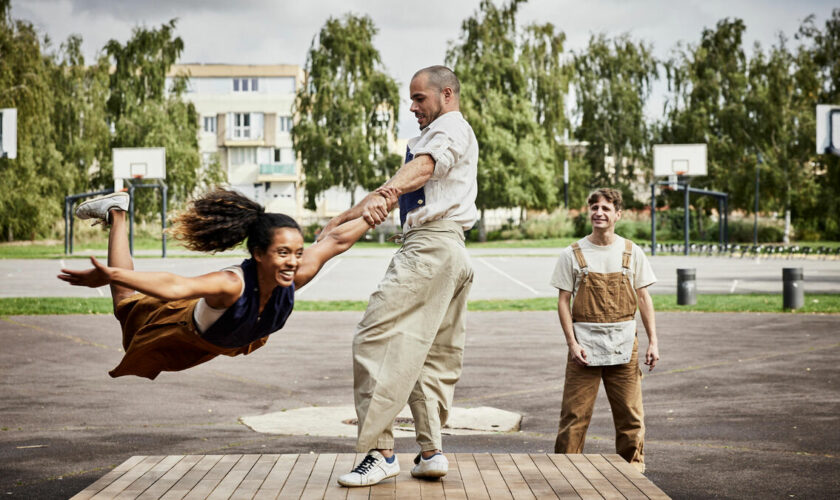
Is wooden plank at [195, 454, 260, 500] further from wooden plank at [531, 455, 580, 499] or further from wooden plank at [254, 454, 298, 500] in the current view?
wooden plank at [531, 455, 580, 499]

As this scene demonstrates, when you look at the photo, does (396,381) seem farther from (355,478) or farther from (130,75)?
(130,75)

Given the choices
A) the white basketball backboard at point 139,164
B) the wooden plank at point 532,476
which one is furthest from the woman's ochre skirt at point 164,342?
the white basketball backboard at point 139,164

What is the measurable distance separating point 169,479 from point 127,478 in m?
0.22

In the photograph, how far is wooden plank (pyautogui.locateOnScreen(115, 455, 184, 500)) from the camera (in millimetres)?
4914

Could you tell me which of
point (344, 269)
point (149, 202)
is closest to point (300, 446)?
point (344, 269)

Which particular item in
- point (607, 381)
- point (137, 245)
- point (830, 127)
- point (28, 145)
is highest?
point (28, 145)

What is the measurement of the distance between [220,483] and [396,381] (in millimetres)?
1139

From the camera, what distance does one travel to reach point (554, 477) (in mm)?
5277

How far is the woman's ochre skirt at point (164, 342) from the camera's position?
4.73m

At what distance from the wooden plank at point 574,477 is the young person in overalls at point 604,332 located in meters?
0.34

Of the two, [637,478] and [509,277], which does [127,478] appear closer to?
[637,478]

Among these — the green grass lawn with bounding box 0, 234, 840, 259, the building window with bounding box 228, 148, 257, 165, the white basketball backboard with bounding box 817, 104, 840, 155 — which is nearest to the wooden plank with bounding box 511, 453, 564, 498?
the white basketball backboard with bounding box 817, 104, 840, 155

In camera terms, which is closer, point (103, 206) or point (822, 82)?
point (103, 206)

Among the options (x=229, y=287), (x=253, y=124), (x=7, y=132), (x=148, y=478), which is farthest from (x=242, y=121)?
(x=229, y=287)
